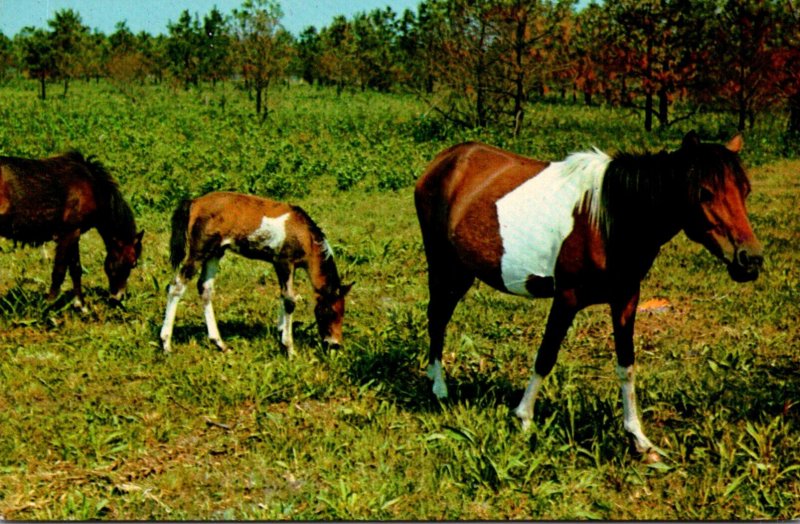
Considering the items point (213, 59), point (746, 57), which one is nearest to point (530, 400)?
point (746, 57)

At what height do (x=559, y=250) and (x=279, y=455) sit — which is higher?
(x=559, y=250)

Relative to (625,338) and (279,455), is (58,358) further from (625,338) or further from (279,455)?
(625,338)

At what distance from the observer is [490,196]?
5.23 m

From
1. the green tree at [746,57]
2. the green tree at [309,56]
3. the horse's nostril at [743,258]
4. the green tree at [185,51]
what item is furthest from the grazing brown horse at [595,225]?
the green tree at [309,56]

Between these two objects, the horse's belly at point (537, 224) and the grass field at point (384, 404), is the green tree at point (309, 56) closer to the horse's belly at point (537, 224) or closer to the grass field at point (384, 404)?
the grass field at point (384, 404)

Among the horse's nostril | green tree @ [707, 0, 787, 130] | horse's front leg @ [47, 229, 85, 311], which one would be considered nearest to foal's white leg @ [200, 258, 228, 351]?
horse's front leg @ [47, 229, 85, 311]

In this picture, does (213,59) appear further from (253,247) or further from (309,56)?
(253,247)

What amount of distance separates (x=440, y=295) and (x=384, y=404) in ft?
3.50

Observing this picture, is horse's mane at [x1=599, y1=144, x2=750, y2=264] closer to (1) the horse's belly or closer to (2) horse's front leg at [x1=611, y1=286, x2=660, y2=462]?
(1) the horse's belly

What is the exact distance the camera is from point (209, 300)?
6.84 meters

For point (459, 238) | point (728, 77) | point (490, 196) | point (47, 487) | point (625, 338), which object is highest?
point (728, 77)

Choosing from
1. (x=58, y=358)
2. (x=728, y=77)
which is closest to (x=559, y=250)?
(x=58, y=358)

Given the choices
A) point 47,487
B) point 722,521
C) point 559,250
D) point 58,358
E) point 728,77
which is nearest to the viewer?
point 722,521

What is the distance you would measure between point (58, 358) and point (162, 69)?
57.1 m
